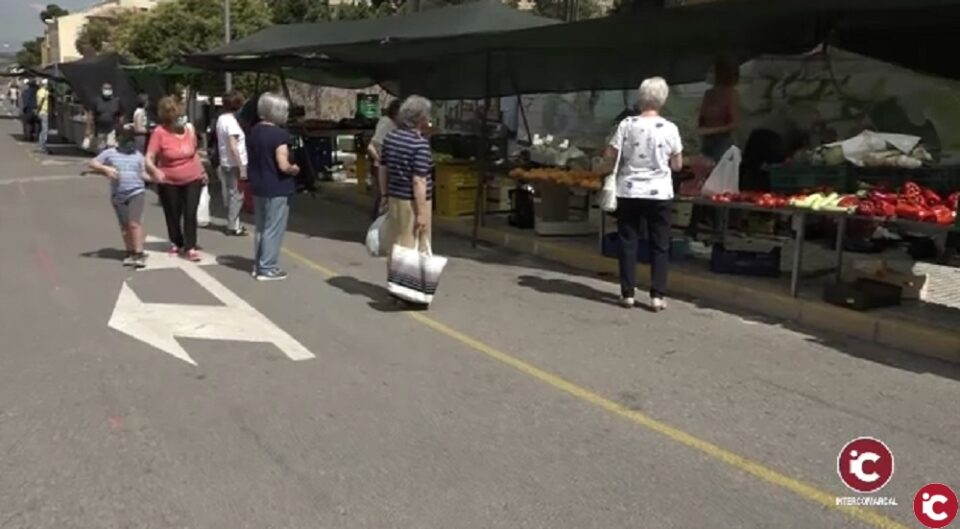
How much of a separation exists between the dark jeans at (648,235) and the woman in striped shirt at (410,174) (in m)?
1.62

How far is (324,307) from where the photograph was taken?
744cm

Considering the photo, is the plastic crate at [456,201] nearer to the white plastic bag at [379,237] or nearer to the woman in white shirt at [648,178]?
the white plastic bag at [379,237]

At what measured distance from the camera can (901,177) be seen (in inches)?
303

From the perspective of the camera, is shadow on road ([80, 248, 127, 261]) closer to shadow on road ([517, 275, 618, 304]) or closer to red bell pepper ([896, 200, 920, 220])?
shadow on road ([517, 275, 618, 304])

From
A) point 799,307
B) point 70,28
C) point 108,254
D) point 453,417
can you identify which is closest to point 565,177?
point 799,307

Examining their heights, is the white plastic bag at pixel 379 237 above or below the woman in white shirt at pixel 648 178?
below

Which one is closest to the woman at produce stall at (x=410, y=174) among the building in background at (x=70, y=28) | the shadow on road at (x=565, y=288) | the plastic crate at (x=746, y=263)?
the shadow on road at (x=565, y=288)

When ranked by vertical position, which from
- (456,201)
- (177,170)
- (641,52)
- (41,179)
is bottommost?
(41,179)

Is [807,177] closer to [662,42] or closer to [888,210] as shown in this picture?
[888,210]

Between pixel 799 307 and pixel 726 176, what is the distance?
1493 millimetres

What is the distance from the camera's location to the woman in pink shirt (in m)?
9.02

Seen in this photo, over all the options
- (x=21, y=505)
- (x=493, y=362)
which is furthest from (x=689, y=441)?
(x=21, y=505)

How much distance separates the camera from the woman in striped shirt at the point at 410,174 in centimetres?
702

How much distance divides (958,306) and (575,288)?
318 centimetres
